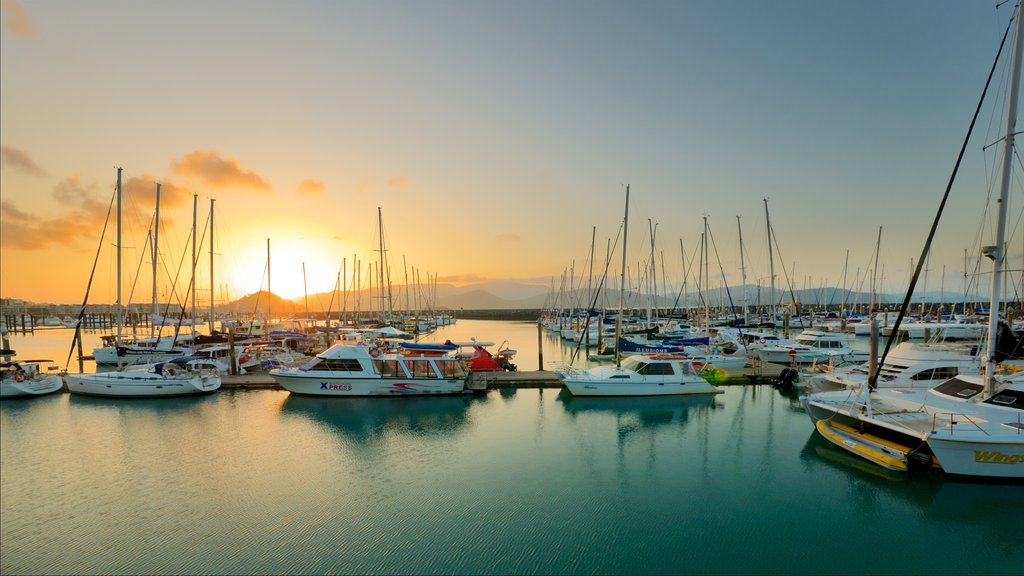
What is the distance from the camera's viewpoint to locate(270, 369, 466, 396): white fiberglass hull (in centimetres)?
2569

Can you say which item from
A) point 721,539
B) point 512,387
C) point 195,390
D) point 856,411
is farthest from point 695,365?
point 195,390

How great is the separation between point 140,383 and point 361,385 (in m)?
12.6

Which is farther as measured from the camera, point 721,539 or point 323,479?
point 323,479

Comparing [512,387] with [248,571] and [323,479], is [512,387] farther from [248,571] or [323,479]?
[248,571]

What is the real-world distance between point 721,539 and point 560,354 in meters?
39.4

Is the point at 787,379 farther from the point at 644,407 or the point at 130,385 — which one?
the point at 130,385

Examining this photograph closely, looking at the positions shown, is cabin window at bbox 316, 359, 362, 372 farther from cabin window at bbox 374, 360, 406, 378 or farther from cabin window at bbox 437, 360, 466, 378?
cabin window at bbox 437, 360, 466, 378

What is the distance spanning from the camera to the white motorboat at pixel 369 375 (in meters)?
25.7

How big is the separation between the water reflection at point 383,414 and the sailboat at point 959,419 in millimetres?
15497

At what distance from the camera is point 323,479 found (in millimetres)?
14953

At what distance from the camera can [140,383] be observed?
25891mm

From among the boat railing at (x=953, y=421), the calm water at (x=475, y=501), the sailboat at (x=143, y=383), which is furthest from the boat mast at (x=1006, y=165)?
the sailboat at (x=143, y=383)

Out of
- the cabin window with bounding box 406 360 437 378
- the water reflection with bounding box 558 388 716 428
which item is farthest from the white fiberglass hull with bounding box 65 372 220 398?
the water reflection with bounding box 558 388 716 428

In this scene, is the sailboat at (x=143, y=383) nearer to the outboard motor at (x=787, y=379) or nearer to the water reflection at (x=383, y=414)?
the water reflection at (x=383, y=414)
